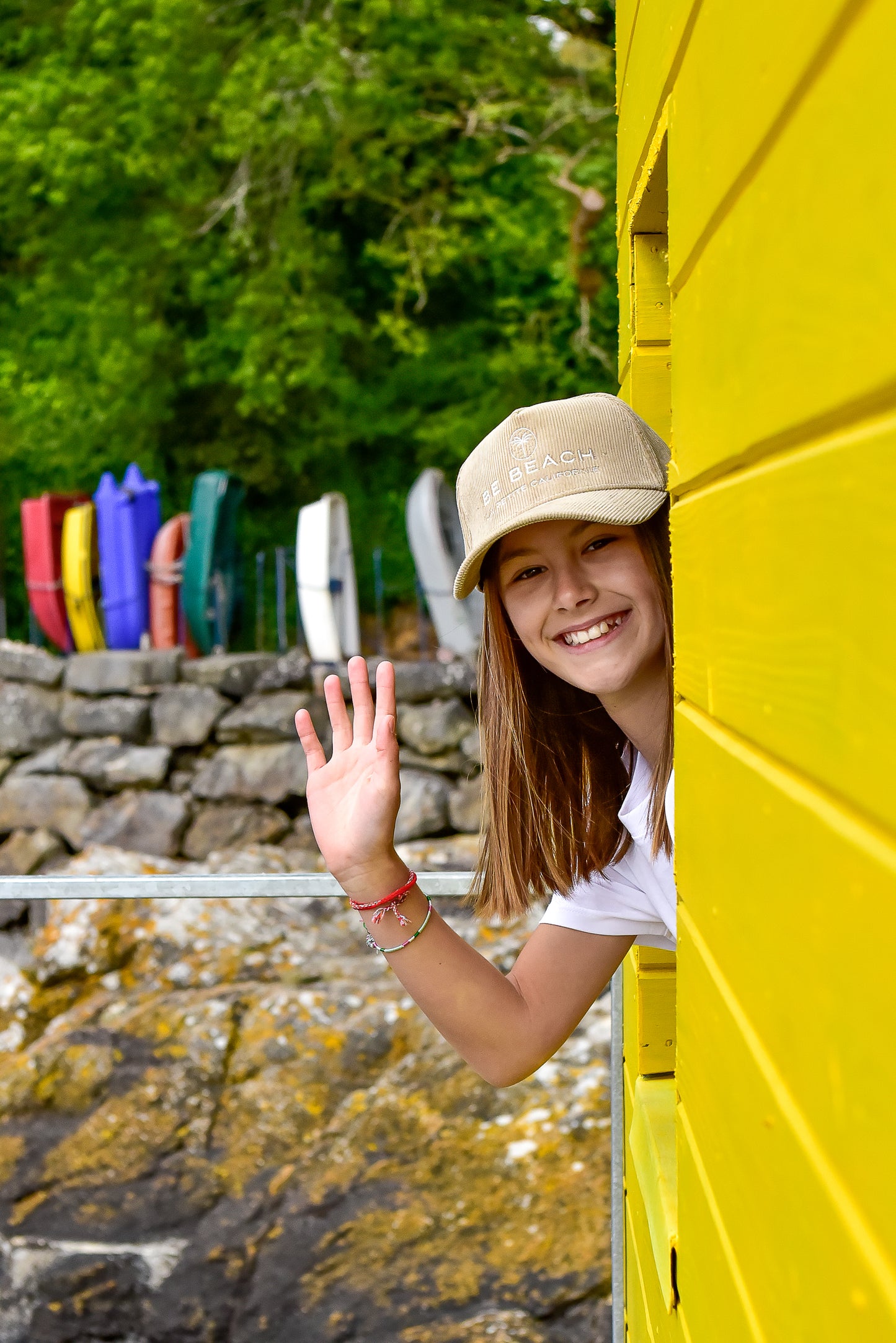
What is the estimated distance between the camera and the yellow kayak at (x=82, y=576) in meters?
8.99

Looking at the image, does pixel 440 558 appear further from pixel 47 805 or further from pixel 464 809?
pixel 47 805

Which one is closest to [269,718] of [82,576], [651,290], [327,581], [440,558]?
[327,581]

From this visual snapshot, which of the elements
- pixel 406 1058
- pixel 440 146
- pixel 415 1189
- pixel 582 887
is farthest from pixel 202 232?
pixel 582 887

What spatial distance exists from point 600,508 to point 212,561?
815cm

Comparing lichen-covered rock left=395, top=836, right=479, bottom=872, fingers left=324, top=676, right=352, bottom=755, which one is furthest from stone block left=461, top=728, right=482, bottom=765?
fingers left=324, top=676, right=352, bottom=755

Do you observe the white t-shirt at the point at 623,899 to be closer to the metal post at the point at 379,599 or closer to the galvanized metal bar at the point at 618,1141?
the galvanized metal bar at the point at 618,1141

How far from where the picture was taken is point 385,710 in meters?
1.27

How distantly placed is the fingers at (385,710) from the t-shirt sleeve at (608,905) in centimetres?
30

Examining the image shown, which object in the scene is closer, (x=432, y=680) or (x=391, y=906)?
(x=391, y=906)

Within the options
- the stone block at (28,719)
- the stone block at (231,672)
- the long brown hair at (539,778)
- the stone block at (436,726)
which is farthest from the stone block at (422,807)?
the long brown hair at (539,778)

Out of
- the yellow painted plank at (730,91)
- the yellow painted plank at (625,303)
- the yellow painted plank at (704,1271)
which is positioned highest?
the yellow painted plank at (625,303)

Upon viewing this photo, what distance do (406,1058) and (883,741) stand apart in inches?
153

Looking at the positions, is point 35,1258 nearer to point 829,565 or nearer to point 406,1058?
point 406,1058

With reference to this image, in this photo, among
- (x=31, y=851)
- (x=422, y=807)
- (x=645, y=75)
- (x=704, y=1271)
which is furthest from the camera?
(x=31, y=851)
